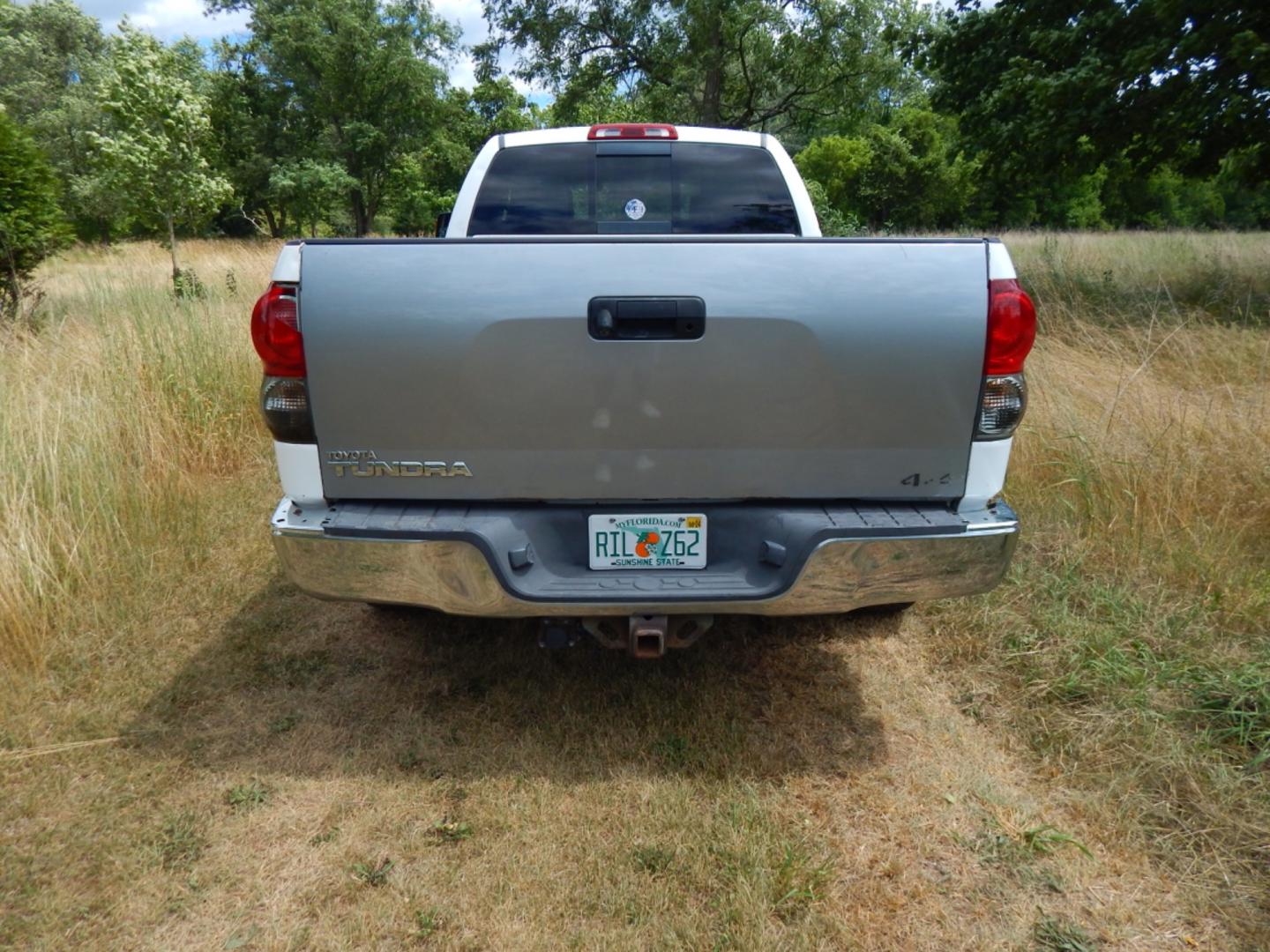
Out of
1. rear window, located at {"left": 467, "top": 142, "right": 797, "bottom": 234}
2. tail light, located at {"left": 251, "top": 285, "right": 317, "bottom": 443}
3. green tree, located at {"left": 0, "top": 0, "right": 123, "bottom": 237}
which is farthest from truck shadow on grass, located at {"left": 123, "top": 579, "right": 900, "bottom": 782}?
green tree, located at {"left": 0, "top": 0, "right": 123, "bottom": 237}

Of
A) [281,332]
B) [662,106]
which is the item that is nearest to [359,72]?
[662,106]

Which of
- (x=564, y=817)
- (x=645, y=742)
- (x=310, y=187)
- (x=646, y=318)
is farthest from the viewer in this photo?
(x=310, y=187)

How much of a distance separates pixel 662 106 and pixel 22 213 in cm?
1783

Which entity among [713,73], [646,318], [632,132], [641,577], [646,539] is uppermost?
[713,73]

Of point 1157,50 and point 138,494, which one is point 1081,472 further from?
point 1157,50

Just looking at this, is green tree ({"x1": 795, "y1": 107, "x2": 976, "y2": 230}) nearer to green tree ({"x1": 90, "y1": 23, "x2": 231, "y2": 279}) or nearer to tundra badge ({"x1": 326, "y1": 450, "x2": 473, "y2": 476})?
green tree ({"x1": 90, "y1": 23, "x2": 231, "y2": 279})

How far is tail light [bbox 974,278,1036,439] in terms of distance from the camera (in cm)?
234

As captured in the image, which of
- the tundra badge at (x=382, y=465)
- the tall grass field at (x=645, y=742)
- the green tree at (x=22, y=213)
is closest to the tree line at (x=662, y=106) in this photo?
the green tree at (x=22, y=213)

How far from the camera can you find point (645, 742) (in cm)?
295

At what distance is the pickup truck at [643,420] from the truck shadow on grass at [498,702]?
68 centimetres

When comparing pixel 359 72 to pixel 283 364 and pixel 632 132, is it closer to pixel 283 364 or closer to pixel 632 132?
pixel 632 132

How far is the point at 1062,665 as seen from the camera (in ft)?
10.8

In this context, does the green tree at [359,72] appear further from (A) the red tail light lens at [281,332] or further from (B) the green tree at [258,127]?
(A) the red tail light lens at [281,332]

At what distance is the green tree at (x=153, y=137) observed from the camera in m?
10.6
